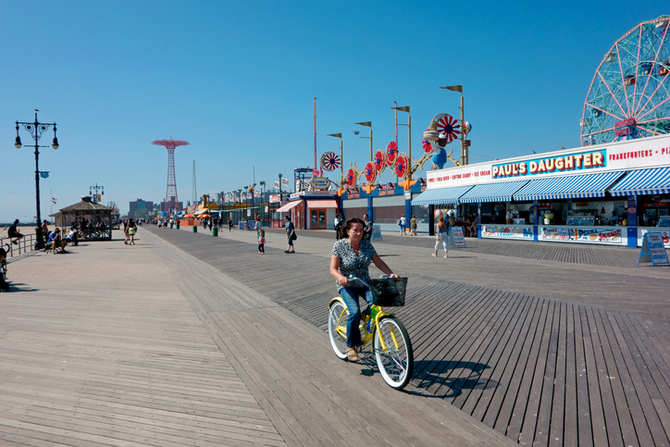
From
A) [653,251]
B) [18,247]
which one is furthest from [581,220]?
[18,247]

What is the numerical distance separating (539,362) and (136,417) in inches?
166

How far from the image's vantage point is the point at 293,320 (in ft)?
23.6

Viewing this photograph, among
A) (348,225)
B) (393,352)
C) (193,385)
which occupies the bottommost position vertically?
(193,385)

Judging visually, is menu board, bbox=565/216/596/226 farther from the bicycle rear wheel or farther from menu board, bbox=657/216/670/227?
the bicycle rear wheel

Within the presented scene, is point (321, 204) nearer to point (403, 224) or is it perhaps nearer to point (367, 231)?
point (403, 224)

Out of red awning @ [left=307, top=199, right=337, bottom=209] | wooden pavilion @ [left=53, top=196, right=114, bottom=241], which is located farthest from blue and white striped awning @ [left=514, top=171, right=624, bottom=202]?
wooden pavilion @ [left=53, top=196, right=114, bottom=241]

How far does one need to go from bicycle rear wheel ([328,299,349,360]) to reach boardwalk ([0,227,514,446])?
0.17 m

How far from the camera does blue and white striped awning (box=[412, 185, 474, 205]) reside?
29.3 metres

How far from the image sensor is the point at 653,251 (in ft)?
43.0

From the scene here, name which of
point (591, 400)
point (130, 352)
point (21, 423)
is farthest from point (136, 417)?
point (591, 400)

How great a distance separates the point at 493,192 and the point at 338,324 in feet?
76.0

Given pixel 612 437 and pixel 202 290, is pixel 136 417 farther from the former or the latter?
pixel 202 290

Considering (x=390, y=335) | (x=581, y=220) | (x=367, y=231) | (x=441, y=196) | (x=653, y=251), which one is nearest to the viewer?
(x=390, y=335)

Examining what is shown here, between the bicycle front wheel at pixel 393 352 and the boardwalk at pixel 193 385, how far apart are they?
0.48ft
